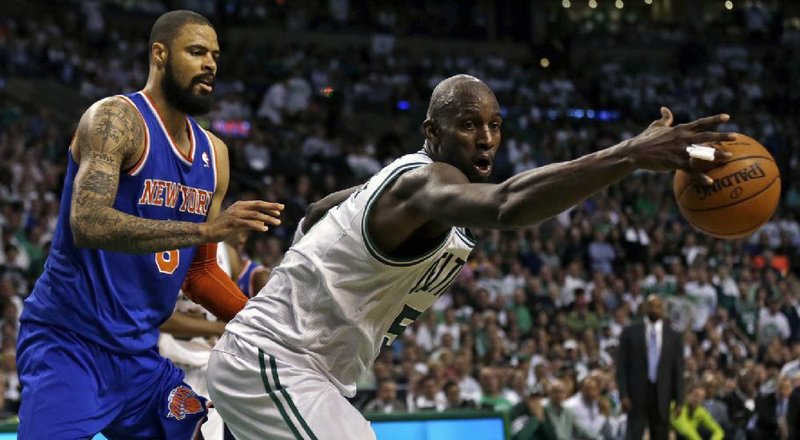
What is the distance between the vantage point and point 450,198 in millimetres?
3068

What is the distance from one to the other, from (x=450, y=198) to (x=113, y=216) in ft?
3.99

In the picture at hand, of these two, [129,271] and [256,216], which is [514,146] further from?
[256,216]

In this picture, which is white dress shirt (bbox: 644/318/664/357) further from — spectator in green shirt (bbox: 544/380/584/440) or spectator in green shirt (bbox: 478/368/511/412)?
spectator in green shirt (bbox: 478/368/511/412)

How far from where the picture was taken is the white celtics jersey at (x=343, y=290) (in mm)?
3441

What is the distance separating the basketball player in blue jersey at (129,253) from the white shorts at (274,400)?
15.7 inches

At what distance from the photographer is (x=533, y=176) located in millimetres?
2939

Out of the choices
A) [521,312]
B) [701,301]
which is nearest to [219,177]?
[521,312]

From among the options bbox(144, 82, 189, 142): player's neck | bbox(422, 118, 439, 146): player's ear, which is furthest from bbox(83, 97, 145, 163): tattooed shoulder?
bbox(422, 118, 439, 146): player's ear

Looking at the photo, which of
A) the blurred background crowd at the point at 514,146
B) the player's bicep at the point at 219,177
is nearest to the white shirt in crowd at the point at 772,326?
the blurred background crowd at the point at 514,146

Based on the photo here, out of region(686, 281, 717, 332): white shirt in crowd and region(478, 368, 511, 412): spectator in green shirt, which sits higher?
region(478, 368, 511, 412): spectator in green shirt

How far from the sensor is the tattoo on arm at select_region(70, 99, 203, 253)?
12.0ft

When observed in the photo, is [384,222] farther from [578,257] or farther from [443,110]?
[578,257]

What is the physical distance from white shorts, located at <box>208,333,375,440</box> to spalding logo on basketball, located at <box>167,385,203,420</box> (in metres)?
0.38

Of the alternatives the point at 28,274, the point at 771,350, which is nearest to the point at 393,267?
the point at 28,274
